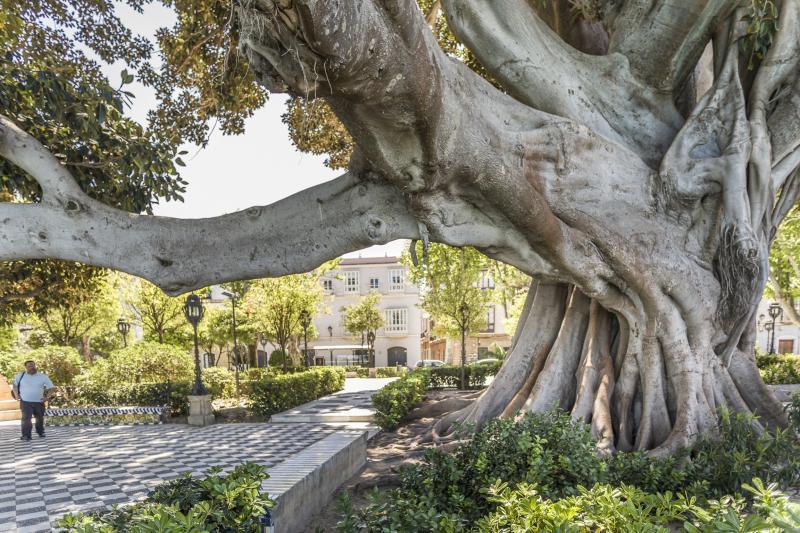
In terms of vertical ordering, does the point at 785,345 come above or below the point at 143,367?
below

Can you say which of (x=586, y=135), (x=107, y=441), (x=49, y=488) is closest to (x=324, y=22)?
(x=586, y=135)

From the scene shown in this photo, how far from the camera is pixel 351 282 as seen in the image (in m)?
37.9

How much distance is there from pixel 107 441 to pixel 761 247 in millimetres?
10554

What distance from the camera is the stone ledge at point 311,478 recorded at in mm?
3891

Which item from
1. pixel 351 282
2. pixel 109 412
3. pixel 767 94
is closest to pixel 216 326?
pixel 351 282

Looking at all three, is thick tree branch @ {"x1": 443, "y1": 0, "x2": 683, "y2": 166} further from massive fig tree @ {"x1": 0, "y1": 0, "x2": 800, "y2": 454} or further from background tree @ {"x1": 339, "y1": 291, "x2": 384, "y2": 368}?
background tree @ {"x1": 339, "y1": 291, "x2": 384, "y2": 368}

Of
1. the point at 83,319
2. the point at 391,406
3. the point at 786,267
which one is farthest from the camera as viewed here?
the point at 83,319

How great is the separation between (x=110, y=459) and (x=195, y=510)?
6407mm

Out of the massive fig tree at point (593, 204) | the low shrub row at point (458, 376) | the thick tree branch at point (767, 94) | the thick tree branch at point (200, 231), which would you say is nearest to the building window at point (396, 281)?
the low shrub row at point (458, 376)

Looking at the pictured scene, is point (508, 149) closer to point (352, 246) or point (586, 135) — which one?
point (586, 135)

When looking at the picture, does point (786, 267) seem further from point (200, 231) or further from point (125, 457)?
point (125, 457)

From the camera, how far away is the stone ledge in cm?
389

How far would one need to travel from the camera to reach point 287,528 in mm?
3863

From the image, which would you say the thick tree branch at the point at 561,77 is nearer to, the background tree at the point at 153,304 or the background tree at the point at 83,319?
the background tree at the point at 83,319
